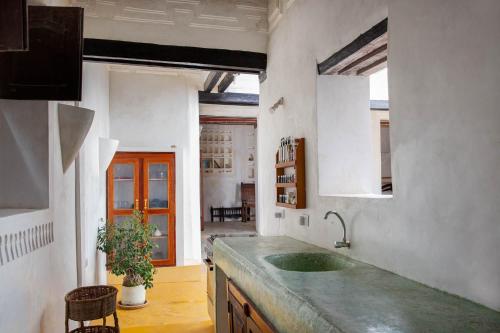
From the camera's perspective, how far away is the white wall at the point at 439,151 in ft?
5.40

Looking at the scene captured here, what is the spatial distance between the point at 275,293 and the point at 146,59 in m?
3.10

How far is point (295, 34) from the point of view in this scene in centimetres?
379

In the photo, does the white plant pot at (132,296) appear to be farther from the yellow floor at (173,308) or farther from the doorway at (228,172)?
the doorway at (228,172)

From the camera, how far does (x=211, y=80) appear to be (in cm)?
751

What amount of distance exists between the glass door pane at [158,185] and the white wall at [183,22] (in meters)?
3.55

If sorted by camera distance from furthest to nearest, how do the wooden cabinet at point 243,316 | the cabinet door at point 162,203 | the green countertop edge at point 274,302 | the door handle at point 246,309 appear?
1. the cabinet door at point 162,203
2. the door handle at point 246,309
3. the wooden cabinet at point 243,316
4. the green countertop edge at point 274,302

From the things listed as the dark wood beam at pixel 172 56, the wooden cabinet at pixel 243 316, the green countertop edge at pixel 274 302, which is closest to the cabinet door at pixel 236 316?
the wooden cabinet at pixel 243 316

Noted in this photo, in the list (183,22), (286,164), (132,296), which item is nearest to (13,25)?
(286,164)

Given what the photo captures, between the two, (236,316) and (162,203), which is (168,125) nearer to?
(162,203)

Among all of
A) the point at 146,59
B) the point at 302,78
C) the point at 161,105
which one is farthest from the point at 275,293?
the point at 161,105

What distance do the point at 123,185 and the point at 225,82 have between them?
2548 millimetres

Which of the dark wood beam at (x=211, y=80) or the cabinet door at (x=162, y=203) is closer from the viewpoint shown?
the dark wood beam at (x=211, y=80)

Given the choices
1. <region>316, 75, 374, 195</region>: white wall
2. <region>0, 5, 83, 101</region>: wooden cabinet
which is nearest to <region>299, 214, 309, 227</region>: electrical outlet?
<region>316, 75, 374, 195</region>: white wall

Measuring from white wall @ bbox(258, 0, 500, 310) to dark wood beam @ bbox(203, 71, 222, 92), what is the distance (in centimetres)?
425
